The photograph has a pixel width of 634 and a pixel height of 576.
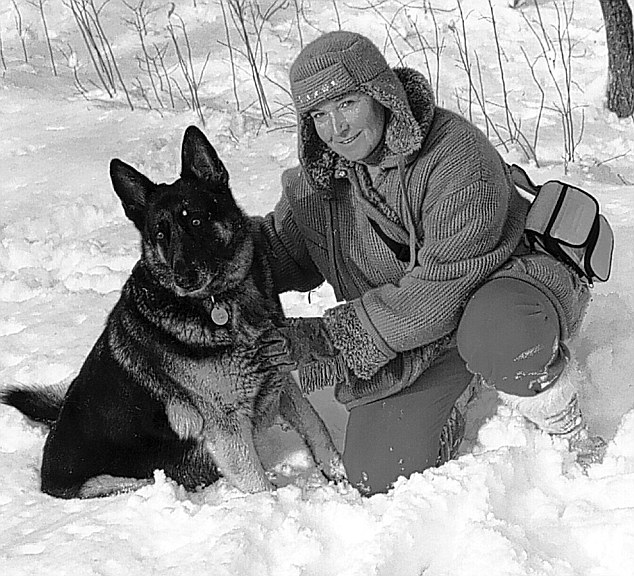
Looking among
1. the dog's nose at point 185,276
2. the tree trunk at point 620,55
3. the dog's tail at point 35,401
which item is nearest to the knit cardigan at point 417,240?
the dog's nose at point 185,276

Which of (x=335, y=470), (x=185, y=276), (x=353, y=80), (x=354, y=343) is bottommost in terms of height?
(x=335, y=470)

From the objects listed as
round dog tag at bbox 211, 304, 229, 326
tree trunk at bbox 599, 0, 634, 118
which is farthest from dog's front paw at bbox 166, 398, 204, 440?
tree trunk at bbox 599, 0, 634, 118

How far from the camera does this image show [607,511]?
5.86ft

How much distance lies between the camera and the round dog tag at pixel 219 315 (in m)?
2.04

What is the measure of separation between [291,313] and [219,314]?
951 millimetres

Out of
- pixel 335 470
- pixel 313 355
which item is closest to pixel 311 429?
pixel 335 470

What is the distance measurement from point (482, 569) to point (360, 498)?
16.6 inches

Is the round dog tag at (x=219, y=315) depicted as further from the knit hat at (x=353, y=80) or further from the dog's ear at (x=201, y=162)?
the knit hat at (x=353, y=80)

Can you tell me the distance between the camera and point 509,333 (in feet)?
6.09

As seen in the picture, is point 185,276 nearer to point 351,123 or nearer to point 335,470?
point 351,123

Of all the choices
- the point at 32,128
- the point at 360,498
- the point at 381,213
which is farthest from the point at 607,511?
the point at 32,128

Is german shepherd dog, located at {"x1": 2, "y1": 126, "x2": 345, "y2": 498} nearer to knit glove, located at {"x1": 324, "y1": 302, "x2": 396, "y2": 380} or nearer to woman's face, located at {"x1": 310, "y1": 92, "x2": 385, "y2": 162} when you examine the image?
knit glove, located at {"x1": 324, "y1": 302, "x2": 396, "y2": 380}

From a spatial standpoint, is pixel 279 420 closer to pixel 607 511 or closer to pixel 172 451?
pixel 172 451

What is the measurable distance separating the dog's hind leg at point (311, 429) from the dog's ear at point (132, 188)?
2.09ft
